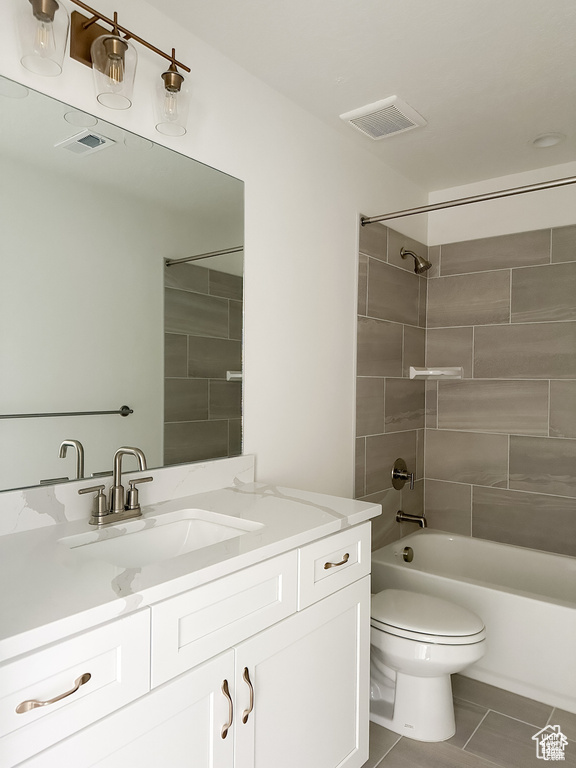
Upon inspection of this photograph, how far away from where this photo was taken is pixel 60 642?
3.02 ft

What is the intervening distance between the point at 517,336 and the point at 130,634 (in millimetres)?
2687

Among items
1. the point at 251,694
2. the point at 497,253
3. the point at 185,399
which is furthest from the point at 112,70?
the point at 497,253

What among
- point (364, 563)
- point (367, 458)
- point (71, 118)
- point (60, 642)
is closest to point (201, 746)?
point (60, 642)

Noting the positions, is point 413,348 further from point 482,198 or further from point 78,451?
point 78,451

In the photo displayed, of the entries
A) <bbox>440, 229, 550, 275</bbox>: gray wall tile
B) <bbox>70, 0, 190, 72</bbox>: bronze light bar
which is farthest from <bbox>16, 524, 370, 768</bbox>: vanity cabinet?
<bbox>440, 229, 550, 275</bbox>: gray wall tile

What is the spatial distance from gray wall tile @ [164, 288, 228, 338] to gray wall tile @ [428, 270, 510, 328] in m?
1.78

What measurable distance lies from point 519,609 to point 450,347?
1.53m

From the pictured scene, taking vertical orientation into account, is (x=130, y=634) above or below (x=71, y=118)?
below

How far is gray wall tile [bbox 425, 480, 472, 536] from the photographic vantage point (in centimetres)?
326

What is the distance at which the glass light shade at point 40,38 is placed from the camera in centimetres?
130

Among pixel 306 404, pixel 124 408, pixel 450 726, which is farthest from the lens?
pixel 306 404

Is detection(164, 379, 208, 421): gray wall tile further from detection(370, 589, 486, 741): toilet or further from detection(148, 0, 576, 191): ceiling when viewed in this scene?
detection(148, 0, 576, 191): ceiling

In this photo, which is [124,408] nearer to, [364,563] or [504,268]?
[364,563]

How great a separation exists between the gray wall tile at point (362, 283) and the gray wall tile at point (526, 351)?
33.6 inches
